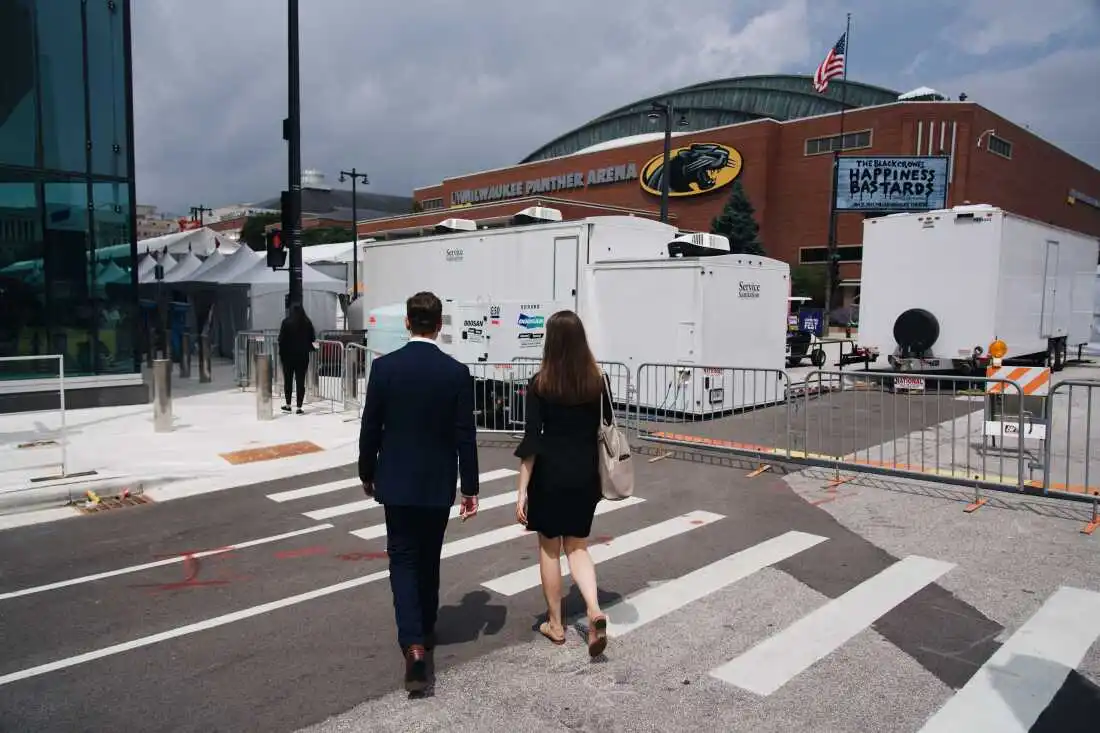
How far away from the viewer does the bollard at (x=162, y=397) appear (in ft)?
37.7

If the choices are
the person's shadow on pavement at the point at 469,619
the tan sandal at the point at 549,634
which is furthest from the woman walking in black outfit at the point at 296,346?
the tan sandal at the point at 549,634

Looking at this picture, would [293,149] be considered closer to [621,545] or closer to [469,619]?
[621,545]

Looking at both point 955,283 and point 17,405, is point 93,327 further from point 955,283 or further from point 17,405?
point 955,283

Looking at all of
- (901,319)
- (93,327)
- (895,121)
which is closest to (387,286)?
(93,327)

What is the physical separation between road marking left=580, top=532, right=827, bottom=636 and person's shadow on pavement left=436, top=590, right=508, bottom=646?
1.89 ft

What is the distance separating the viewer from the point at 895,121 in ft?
180

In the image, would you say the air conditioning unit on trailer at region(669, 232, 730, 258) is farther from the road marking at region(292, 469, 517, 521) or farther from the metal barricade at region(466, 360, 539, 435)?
the road marking at region(292, 469, 517, 521)

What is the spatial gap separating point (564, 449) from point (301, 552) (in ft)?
10.4

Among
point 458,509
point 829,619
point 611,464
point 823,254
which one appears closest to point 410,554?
point 611,464

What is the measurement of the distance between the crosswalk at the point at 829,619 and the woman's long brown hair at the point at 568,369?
5.04 ft

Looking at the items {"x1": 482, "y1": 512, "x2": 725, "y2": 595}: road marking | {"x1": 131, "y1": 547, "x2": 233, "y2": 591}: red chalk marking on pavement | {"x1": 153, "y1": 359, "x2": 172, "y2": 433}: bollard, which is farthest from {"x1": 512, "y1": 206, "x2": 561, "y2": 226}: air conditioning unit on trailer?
{"x1": 131, "y1": 547, "x2": 233, "y2": 591}: red chalk marking on pavement

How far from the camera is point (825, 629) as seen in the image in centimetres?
498

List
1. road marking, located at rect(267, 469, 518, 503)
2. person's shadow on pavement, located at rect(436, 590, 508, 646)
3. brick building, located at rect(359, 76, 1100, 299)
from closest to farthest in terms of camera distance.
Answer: person's shadow on pavement, located at rect(436, 590, 508, 646) < road marking, located at rect(267, 469, 518, 503) < brick building, located at rect(359, 76, 1100, 299)

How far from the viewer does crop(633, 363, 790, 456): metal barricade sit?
1186 centimetres
